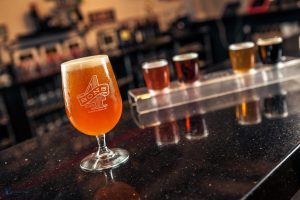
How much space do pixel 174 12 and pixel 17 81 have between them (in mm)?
3350

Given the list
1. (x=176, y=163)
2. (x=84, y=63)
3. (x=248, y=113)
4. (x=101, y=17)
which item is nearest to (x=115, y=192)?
(x=176, y=163)

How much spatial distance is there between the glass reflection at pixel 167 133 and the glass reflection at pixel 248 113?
0.52 feet

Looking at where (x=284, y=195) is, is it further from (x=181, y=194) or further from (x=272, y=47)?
(x=272, y=47)

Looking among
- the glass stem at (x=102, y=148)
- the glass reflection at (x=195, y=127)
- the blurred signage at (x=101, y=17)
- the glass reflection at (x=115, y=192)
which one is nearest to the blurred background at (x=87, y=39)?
the blurred signage at (x=101, y=17)

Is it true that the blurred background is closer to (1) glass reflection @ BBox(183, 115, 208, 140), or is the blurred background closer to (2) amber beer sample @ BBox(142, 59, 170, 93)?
(2) amber beer sample @ BBox(142, 59, 170, 93)

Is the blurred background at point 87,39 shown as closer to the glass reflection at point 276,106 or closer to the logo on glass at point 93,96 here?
the glass reflection at point 276,106

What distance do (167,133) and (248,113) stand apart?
221 mm

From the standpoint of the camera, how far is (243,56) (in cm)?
120

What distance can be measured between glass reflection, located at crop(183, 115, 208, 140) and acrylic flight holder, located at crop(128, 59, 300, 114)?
0.15m

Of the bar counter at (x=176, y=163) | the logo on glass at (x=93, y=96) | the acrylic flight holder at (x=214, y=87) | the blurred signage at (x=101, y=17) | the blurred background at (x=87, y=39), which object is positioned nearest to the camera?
the bar counter at (x=176, y=163)

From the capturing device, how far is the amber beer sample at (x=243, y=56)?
3.91 feet

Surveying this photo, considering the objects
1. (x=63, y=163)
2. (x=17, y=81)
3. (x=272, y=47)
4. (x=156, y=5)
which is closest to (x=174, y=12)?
(x=156, y=5)

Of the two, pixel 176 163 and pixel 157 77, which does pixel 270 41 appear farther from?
pixel 176 163

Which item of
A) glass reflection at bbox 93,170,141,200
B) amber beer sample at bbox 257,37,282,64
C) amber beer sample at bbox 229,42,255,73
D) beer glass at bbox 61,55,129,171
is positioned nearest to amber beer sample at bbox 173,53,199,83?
amber beer sample at bbox 229,42,255,73
